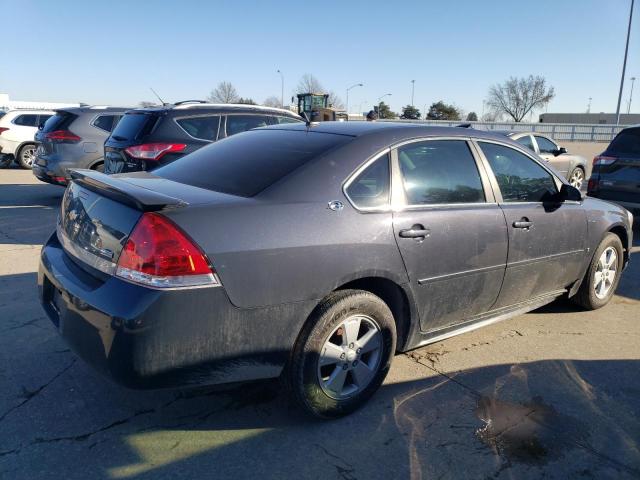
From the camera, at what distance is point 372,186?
312 centimetres

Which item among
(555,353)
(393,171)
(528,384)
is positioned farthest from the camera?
(555,353)

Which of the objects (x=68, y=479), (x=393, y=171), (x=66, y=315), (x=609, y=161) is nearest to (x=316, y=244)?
(x=393, y=171)

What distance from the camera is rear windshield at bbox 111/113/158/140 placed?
23.9 ft

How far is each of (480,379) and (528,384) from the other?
0.31m

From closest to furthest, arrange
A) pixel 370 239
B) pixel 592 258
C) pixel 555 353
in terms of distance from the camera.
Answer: pixel 370 239, pixel 555 353, pixel 592 258

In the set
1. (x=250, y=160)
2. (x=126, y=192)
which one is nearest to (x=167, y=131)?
(x=250, y=160)

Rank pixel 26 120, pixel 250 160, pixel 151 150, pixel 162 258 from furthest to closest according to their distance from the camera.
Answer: pixel 26 120 < pixel 151 150 < pixel 250 160 < pixel 162 258

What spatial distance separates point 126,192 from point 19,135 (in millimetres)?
14978

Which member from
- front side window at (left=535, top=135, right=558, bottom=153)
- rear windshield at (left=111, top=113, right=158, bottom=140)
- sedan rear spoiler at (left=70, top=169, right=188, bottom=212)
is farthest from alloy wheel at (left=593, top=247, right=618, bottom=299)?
front side window at (left=535, top=135, right=558, bottom=153)

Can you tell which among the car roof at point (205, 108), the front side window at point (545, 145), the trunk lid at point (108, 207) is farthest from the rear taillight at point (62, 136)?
the front side window at point (545, 145)

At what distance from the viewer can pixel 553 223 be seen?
411cm

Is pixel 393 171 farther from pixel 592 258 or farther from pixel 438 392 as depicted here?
pixel 592 258

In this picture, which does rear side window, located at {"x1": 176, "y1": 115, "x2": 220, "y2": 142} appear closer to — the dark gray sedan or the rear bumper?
the dark gray sedan

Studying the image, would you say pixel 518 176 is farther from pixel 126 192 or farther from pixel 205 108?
pixel 205 108
